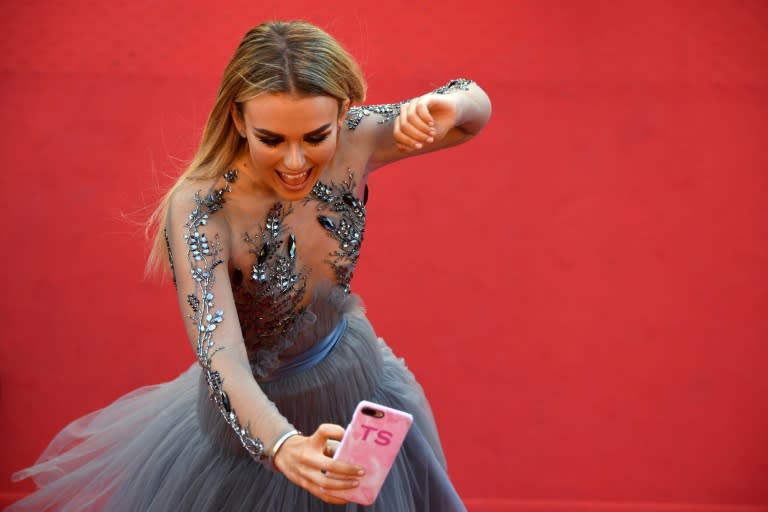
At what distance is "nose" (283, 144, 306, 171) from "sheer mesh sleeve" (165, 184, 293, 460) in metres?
0.12

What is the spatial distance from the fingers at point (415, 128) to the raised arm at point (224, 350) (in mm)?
260

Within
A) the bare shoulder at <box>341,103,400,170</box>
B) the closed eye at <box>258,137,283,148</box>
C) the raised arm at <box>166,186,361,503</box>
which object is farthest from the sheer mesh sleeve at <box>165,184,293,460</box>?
the bare shoulder at <box>341,103,400,170</box>

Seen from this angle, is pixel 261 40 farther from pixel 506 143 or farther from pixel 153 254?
pixel 506 143

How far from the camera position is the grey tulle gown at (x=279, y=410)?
162 cm

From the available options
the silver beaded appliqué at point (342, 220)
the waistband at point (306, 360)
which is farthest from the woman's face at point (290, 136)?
the waistband at point (306, 360)

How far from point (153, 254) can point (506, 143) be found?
165 cm

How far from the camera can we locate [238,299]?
5.09 ft

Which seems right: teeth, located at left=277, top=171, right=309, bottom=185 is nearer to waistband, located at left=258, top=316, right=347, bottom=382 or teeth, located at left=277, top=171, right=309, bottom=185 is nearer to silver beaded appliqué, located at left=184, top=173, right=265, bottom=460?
silver beaded appliqué, located at left=184, top=173, right=265, bottom=460

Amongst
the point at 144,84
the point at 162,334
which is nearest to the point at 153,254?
the point at 162,334

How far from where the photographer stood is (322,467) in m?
1.22

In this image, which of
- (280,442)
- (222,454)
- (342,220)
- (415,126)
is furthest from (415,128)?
(222,454)

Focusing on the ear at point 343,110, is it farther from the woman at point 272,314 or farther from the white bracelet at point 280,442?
the white bracelet at point 280,442

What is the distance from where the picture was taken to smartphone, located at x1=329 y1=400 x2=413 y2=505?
1.19 metres

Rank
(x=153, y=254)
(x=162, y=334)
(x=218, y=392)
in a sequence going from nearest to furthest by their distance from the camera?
(x=218, y=392) → (x=153, y=254) → (x=162, y=334)
